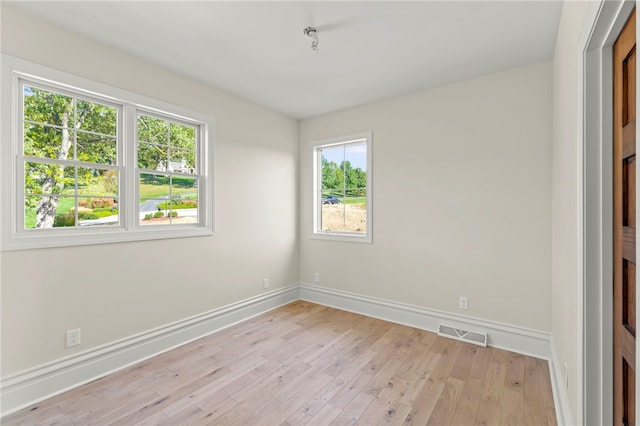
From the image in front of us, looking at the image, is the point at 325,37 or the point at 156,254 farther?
the point at 156,254

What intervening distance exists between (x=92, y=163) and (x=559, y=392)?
3.80m

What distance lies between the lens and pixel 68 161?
2240 mm

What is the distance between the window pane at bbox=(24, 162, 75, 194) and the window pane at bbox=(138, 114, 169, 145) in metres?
0.64

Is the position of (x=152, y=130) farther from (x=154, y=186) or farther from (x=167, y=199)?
(x=167, y=199)

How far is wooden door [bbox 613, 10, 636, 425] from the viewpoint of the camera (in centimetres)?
108

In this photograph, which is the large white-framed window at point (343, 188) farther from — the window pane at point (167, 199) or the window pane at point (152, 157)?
the window pane at point (152, 157)

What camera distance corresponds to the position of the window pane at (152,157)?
8.85 feet

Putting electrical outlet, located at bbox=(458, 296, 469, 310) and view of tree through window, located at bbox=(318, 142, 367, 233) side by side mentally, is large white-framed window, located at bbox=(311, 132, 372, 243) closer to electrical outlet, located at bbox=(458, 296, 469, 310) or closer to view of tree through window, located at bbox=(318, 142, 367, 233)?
view of tree through window, located at bbox=(318, 142, 367, 233)

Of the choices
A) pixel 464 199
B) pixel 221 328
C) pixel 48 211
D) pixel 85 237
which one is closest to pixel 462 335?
pixel 464 199

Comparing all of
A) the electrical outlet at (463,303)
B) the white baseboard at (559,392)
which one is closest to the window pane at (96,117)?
the electrical outlet at (463,303)

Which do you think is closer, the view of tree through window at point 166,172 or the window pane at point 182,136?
the view of tree through window at point 166,172

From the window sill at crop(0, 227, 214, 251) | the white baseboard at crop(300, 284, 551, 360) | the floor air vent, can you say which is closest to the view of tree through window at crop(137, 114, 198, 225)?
the window sill at crop(0, 227, 214, 251)

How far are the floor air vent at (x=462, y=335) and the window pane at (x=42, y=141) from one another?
3759mm

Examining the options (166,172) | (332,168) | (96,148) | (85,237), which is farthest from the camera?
(332,168)
